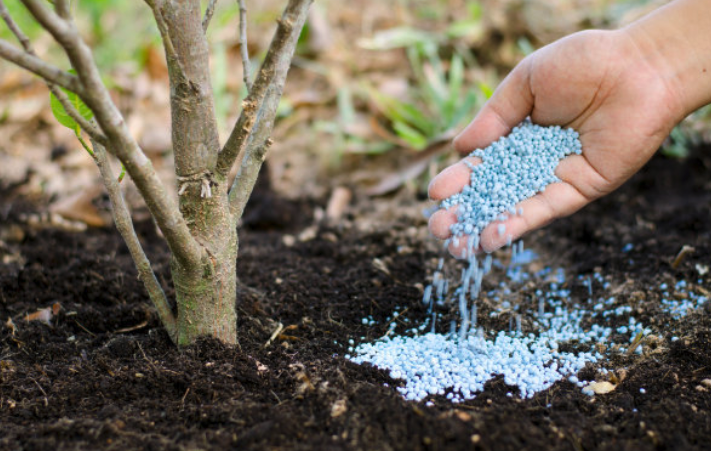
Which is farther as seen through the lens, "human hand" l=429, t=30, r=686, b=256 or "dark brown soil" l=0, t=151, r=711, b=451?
"human hand" l=429, t=30, r=686, b=256

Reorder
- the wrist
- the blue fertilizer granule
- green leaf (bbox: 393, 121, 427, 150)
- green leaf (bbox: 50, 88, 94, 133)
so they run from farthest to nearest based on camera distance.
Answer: green leaf (bbox: 393, 121, 427, 150) < the wrist < the blue fertilizer granule < green leaf (bbox: 50, 88, 94, 133)

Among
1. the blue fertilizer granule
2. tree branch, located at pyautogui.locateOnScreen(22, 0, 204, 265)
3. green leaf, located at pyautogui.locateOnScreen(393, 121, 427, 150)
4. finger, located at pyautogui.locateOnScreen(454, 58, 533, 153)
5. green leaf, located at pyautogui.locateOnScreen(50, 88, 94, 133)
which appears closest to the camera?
tree branch, located at pyautogui.locateOnScreen(22, 0, 204, 265)

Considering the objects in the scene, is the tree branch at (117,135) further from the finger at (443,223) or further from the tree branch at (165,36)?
the finger at (443,223)

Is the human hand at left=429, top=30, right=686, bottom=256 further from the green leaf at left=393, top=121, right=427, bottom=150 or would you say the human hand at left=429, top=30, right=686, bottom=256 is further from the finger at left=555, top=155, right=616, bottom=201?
the green leaf at left=393, top=121, right=427, bottom=150

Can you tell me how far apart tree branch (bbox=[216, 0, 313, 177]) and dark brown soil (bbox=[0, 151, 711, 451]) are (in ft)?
1.84

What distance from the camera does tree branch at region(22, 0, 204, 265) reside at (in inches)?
44.8

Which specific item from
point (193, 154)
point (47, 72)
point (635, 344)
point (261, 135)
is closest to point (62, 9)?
point (47, 72)

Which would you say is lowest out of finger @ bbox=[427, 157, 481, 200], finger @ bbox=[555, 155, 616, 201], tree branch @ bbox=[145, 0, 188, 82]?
tree branch @ bbox=[145, 0, 188, 82]

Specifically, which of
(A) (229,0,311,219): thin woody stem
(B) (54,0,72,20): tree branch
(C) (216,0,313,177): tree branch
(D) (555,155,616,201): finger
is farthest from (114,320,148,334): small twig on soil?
(D) (555,155,616,201): finger

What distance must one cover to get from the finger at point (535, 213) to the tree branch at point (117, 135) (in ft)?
2.96

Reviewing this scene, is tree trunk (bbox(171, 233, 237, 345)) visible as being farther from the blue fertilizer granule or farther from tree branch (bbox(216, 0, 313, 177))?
the blue fertilizer granule

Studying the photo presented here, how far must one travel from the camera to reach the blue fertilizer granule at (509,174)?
1.91 meters

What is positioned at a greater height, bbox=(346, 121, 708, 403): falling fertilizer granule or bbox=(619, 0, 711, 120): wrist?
bbox=(619, 0, 711, 120): wrist

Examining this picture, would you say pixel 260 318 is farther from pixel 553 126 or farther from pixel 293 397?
pixel 553 126
